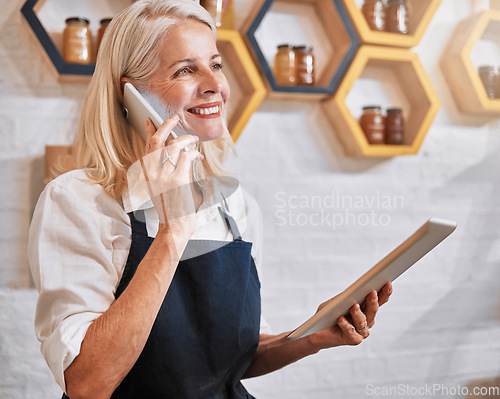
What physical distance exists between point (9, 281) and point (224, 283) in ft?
2.26

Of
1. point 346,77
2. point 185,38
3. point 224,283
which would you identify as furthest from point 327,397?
point 185,38

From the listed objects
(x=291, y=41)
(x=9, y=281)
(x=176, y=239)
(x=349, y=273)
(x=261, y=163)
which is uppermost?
(x=176, y=239)

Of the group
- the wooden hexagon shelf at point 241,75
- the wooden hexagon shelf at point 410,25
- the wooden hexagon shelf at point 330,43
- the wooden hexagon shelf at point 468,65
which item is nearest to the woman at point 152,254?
the wooden hexagon shelf at point 241,75

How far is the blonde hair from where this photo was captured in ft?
2.79

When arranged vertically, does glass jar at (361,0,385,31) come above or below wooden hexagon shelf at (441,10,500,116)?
above

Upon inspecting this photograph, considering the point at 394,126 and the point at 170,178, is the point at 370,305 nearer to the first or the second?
the point at 170,178

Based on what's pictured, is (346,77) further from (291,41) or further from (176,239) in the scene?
(176,239)

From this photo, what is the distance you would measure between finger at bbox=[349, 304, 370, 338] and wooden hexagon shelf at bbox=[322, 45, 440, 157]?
745 mm

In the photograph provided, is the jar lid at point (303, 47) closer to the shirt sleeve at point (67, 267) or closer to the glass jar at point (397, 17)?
the glass jar at point (397, 17)

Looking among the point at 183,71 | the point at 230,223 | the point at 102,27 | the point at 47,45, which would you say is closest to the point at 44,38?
the point at 47,45

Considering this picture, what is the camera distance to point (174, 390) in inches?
34.3

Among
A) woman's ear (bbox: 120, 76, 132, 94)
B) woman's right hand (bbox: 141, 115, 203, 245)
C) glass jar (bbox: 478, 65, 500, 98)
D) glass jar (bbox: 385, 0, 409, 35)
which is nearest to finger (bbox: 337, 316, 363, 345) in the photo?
woman's right hand (bbox: 141, 115, 203, 245)

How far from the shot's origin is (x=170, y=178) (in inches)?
27.0

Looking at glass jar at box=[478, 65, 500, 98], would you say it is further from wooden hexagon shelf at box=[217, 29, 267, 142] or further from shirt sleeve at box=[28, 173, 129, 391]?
shirt sleeve at box=[28, 173, 129, 391]
